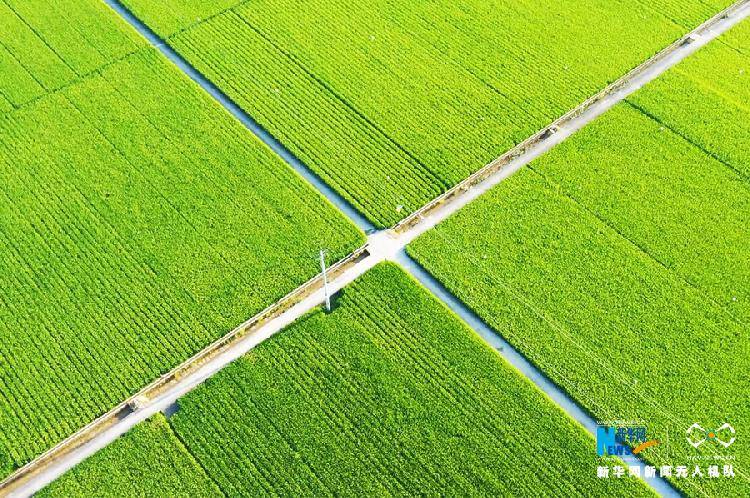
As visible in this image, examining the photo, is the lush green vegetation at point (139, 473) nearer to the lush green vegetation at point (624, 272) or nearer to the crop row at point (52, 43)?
the lush green vegetation at point (624, 272)

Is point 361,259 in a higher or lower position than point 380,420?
higher

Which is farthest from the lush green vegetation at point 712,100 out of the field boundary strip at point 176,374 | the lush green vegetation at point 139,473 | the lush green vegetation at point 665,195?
the lush green vegetation at point 139,473

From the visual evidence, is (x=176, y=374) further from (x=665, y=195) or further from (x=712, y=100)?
(x=712, y=100)

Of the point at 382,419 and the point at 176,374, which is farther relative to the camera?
the point at 176,374

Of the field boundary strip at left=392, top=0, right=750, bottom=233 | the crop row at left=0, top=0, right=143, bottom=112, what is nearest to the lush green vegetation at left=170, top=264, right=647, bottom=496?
the field boundary strip at left=392, top=0, right=750, bottom=233

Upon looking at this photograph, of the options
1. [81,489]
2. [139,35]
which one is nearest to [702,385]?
[81,489]

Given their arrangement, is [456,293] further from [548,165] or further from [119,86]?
[119,86]

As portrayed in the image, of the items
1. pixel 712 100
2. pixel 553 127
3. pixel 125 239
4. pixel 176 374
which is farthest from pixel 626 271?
pixel 125 239
